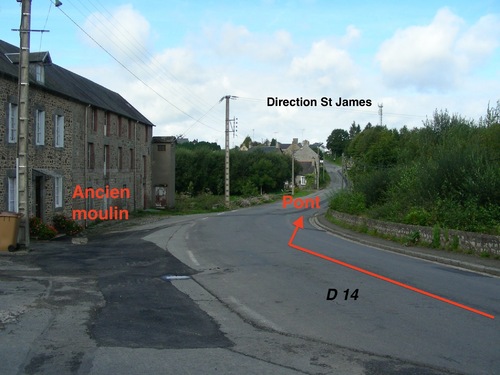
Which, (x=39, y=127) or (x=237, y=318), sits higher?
(x=39, y=127)

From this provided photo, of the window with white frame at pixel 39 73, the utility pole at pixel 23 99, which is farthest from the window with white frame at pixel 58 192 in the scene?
the utility pole at pixel 23 99

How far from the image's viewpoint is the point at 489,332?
25.3 feet

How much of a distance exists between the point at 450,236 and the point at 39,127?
17820 millimetres

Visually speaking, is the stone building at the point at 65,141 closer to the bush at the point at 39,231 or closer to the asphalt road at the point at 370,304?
the bush at the point at 39,231

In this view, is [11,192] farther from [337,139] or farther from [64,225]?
[337,139]

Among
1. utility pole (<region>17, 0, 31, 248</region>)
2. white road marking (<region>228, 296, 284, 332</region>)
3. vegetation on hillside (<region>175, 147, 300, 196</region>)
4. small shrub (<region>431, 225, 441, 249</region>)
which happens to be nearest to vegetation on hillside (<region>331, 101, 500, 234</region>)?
small shrub (<region>431, 225, 441, 249</region>)

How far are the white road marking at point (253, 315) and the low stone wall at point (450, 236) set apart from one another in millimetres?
9171

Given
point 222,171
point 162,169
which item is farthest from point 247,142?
point 162,169

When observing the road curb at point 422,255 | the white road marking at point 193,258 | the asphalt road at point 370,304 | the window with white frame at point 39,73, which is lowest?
the road curb at point 422,255

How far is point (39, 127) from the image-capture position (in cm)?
2448

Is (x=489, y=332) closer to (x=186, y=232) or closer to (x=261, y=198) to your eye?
(x=186, y=232)

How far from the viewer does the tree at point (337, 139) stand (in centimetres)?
14250

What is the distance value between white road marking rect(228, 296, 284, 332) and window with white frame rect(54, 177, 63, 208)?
19.0 m

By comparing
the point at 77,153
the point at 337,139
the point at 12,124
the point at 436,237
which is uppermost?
the point at 337,139
